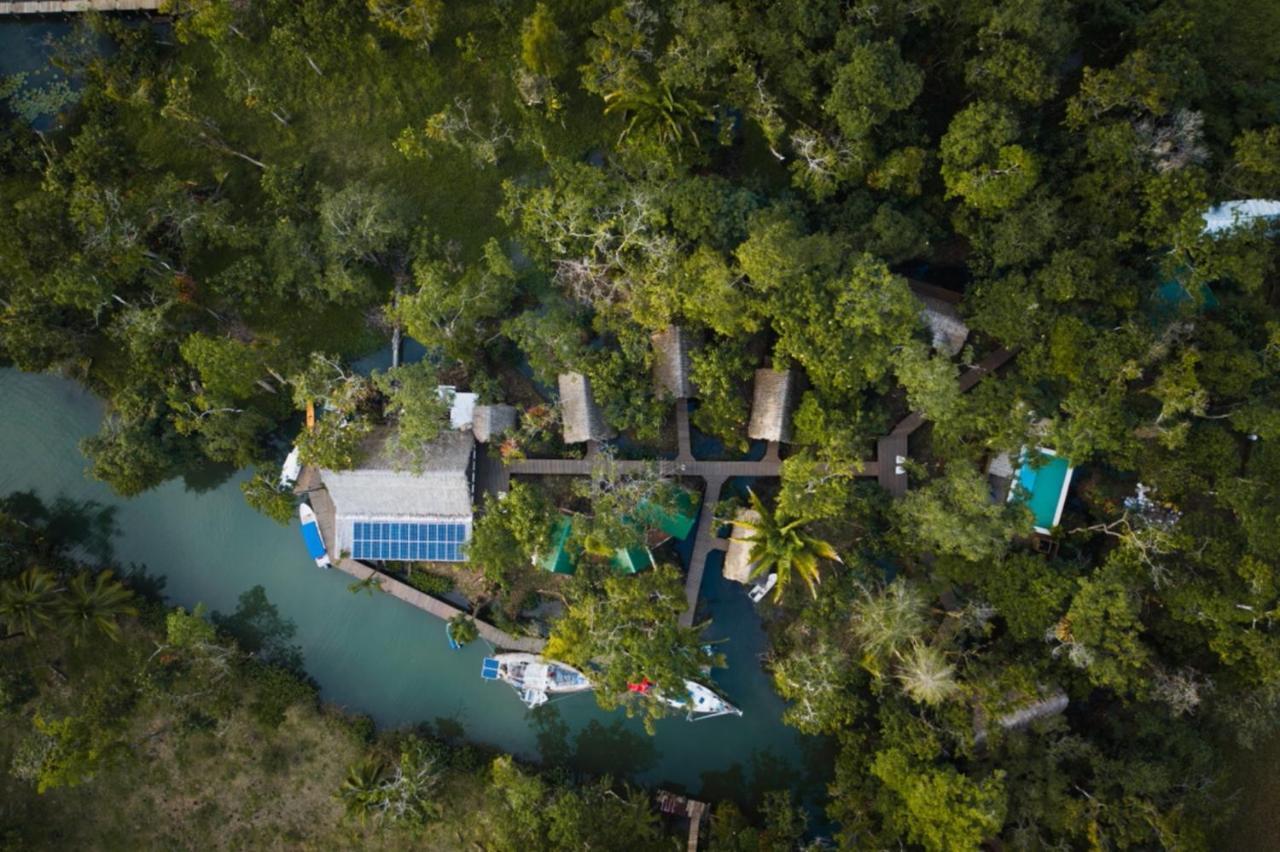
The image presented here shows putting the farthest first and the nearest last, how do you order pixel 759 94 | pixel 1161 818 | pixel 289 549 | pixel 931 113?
pixel 289 549 < pixel 931 113 < pixel 759 94 < pixel 1161 818

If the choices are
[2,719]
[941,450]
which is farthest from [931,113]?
[2,719]

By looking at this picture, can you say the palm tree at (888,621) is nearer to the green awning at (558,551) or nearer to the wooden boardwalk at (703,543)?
the wooden boardwalk at (703,543)

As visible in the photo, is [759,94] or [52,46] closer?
[759,94]

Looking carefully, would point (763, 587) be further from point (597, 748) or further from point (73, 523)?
point (73, 523)

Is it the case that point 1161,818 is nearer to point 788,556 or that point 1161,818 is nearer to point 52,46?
point 788,556

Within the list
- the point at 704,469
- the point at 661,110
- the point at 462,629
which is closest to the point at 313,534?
the point at 462,629

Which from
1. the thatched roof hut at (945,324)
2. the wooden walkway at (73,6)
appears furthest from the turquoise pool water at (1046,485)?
the wooden walkway at (73,6)

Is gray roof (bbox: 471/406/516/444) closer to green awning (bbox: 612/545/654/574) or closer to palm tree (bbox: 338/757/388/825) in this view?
green awning (bbox: 612/545/654/574)

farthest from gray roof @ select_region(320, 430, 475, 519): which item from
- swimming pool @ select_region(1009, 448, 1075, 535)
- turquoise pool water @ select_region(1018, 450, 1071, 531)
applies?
turquoise pool water @ select_region(1018, 450, 1071, 531)
